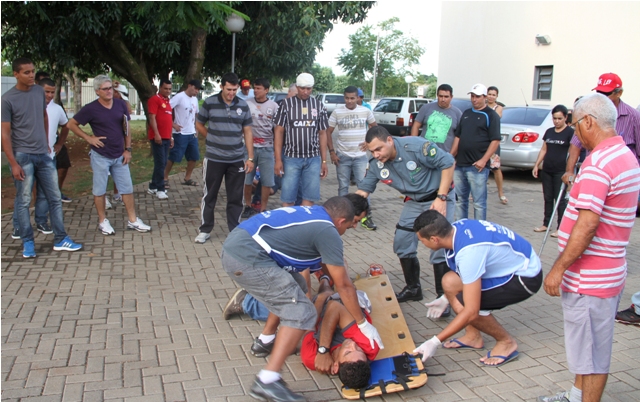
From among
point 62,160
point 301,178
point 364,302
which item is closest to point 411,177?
point 364,302

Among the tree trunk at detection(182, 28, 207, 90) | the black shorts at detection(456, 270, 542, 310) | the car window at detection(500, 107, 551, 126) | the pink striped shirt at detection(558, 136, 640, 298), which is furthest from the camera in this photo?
the tree trunk at detection(182, 28, 207, 90)

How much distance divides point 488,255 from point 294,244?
124 centimetres

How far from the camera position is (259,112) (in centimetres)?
781

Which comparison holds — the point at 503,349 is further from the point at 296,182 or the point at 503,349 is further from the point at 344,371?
the point at 296,182

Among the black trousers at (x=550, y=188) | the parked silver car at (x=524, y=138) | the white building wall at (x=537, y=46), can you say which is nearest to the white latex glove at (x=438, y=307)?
the black trousers at (x=550, y=188)

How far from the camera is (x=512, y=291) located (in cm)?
376

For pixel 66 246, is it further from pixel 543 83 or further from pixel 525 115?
pixel 543 83

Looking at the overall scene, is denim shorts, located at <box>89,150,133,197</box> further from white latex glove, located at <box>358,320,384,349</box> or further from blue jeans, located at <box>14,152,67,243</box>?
white latex glove, located at <box>358,320,384,349</box>

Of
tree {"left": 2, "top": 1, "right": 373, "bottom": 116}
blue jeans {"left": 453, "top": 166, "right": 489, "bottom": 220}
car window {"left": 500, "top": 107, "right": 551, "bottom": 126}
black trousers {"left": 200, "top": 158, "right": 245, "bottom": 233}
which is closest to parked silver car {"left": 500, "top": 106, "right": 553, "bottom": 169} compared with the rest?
car window {"left": 500, "top": 107, "right": 551, "bottom": 126}

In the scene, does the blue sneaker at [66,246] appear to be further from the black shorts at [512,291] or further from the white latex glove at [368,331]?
the black shorts at [512,291]

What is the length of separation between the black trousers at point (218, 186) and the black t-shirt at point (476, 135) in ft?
8.67

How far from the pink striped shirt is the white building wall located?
15.1 metres

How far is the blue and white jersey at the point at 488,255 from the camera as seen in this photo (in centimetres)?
350

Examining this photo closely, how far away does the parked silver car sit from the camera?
37.0ft
